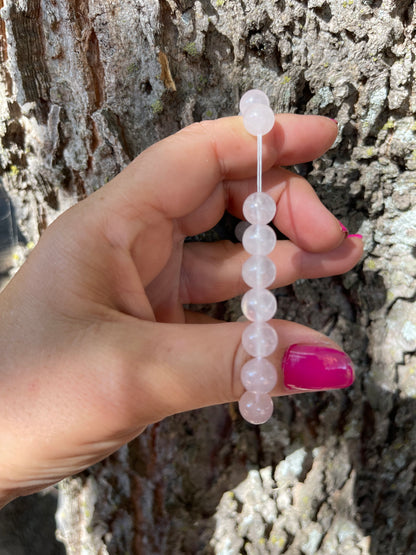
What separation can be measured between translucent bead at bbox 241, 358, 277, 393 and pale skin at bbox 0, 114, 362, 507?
20 millimetres

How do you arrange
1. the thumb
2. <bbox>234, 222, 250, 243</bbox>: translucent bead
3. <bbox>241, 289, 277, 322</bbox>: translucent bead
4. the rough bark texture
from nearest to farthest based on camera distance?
the thumb < <bbox>241, 289, 277, 322</bbox>: translucent bead < the rough bark texture < <bbox>234, 222, 250, 243</bbox>: translucent bead

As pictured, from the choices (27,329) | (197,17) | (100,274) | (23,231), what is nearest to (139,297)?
(100,274)

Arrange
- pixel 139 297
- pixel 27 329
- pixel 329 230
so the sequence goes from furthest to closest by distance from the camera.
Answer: pixel 329 230, pixel 139 297, pixel 27 329

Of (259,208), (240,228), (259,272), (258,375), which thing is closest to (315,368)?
(258,375)

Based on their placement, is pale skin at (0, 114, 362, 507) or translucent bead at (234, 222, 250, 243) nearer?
pale skin at (0, 114, 362, 507)

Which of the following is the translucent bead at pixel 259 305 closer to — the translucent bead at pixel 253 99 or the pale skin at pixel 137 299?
the pale skin at pixel 137 299

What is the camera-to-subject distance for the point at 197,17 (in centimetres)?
124

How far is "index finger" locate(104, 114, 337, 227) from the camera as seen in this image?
1147 millimetres

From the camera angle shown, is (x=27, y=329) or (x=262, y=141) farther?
(x=262, y=141)

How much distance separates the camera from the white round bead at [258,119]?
1.10 meters

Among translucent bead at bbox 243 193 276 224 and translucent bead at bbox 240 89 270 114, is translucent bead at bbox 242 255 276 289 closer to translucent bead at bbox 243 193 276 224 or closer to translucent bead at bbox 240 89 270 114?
translucent bead at bbox 243 193 276 224

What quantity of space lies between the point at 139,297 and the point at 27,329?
0.87ft

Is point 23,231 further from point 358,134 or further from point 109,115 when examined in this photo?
point 358,134

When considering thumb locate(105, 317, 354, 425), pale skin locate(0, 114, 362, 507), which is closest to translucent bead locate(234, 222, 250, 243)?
pale skin locate(0, 114, 362, 507)
